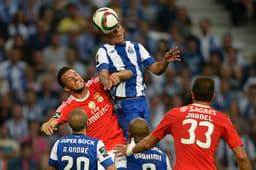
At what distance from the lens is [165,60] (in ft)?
29.8

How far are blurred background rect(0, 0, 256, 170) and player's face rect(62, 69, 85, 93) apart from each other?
4937 mm

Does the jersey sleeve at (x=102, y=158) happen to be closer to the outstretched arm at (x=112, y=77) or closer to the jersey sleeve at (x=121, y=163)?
the jersey sleeve at (x=121, y=163)

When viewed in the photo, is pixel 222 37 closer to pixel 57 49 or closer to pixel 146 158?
pixel 57 49

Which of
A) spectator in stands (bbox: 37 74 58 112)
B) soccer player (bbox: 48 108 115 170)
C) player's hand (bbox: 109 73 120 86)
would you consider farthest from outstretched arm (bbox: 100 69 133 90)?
spectator in stands (bbox: 37 74 58 112)

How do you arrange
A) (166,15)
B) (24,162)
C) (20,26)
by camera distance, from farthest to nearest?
(166,15), (20,26), (24,162)

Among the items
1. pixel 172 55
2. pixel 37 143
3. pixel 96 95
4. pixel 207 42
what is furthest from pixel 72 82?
pixel 207 42

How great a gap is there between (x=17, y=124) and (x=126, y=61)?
6.21 metres

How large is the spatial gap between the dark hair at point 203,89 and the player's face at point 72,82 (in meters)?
1.82

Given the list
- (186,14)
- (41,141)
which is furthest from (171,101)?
(186,14)

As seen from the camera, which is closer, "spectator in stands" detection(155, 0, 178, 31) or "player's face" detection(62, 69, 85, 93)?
"player's face" detection(62, 69, 85, 93)

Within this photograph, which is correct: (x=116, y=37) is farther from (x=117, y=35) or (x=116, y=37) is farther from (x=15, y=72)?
(x=15, y=72)

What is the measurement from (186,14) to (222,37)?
4.04ft

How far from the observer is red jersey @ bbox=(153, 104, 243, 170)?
7930mm

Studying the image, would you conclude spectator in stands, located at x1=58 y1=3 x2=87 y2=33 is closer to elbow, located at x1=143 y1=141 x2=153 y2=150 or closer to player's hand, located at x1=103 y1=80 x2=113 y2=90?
player's hand, located at x1=103 y1=80 x2=113 y2=90
